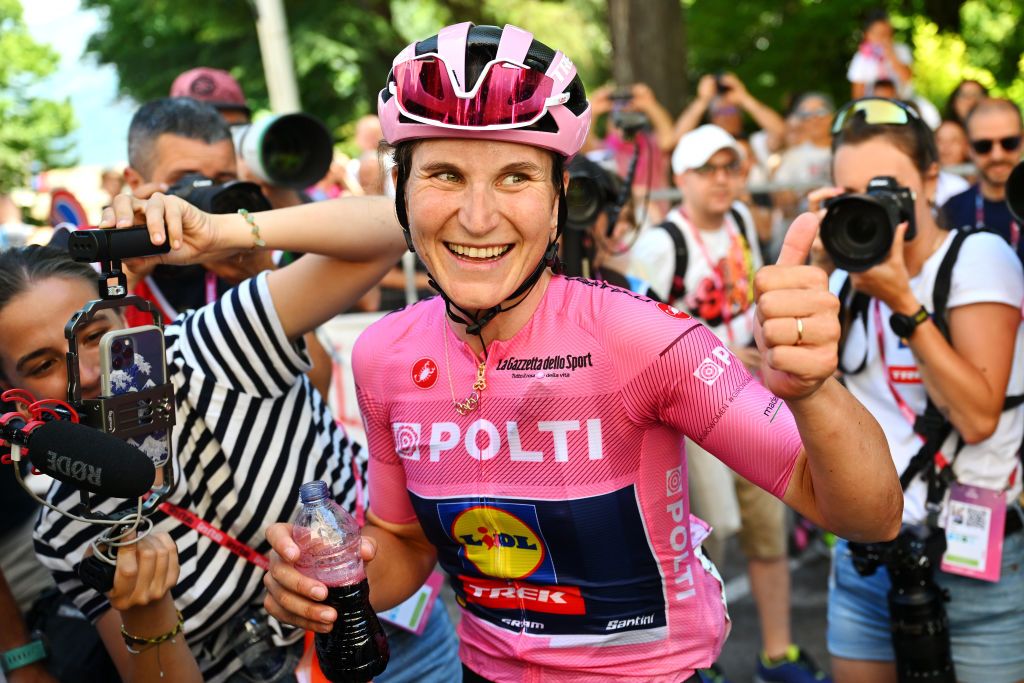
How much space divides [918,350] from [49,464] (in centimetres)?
225

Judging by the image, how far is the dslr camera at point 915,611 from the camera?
115 inches

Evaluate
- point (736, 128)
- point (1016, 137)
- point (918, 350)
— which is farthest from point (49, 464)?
point (736, 128)

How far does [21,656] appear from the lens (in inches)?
112

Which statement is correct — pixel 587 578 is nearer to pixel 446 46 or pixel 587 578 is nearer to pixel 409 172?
pixel 409 172

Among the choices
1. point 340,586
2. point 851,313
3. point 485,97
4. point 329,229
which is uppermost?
point 485,97

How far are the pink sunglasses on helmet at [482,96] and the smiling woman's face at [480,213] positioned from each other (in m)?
0.05

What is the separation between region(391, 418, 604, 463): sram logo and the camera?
2.04 meters

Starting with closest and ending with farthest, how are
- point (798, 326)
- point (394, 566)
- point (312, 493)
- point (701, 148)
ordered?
point (798, 326) → point (312, 493) → point (394, 566) → point (701, 148)

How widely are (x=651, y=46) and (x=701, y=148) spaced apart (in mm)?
5461

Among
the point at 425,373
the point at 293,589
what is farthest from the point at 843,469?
the point at 293,589

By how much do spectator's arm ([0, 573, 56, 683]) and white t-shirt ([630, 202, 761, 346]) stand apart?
9.91ft

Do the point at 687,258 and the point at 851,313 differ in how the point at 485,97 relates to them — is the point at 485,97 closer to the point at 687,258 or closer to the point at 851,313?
the point at 851,313

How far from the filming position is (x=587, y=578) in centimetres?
209

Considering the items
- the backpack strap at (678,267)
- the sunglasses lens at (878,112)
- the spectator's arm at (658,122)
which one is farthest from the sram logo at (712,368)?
the spectator's arm at (658,122)
